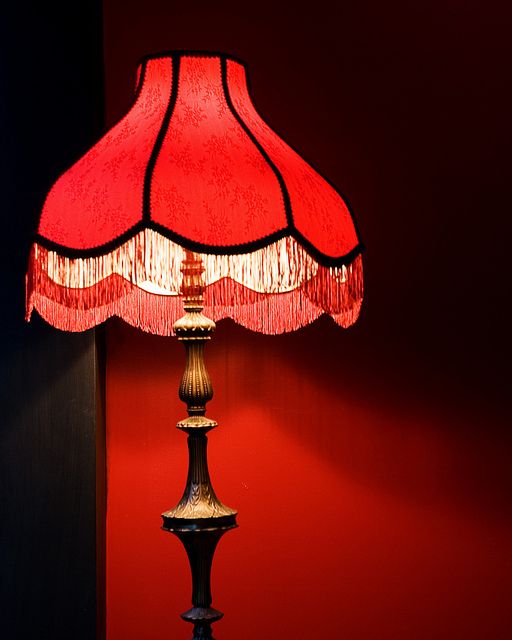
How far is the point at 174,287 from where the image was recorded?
1.38 m

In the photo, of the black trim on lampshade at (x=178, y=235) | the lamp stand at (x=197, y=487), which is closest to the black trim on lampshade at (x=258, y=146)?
the black trim on lampshade at (x=178, y=235)

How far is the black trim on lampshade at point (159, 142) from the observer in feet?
3.78

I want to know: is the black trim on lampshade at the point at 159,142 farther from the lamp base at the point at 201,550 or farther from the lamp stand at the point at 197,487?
the lamp base at the point at 201,550

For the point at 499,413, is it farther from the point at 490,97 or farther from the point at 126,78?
the point at 126,78

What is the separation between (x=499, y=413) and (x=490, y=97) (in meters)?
0.58

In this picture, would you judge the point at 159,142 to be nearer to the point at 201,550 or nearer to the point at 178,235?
the point at 178,235

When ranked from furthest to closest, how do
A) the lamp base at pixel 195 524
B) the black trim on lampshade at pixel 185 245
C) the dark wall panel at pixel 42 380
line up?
the dark wall panel at pixel 42 380 < the lamp base at pixel 195 524 < the black trim on lampshade at pixel 185 245

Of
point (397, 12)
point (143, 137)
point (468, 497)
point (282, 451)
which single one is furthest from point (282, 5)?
point (468, 497)

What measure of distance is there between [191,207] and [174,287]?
0.23 metres

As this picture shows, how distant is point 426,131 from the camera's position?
1669 millimetres

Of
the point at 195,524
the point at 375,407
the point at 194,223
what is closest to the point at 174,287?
the point at 194,223

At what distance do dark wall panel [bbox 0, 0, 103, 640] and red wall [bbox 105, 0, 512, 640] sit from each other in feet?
0.27

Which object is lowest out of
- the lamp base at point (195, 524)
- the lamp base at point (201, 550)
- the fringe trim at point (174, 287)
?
the lamp base at point (201, 550)

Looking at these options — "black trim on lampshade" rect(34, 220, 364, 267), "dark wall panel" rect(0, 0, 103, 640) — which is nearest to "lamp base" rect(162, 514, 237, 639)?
"dark wall panel" rect(0, 0, 103, 640)
